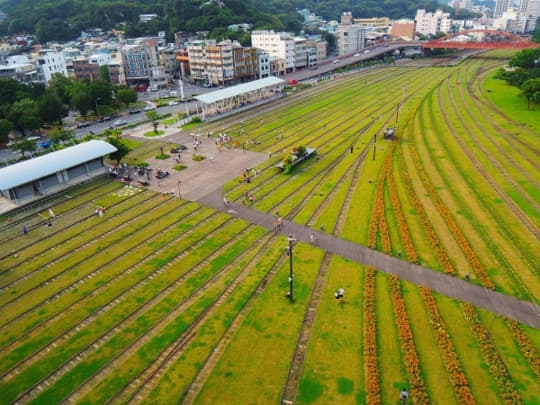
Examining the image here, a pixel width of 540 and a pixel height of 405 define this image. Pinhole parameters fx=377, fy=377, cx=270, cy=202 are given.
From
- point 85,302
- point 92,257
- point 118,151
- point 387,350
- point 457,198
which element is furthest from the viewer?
point 118,151

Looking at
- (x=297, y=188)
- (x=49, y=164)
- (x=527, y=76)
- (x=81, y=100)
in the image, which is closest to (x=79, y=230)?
(x=49, y=164)

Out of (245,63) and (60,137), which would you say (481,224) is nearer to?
(60,137)

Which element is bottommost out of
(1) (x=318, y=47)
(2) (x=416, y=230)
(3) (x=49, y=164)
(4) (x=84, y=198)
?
(2) (x=416, y=230)

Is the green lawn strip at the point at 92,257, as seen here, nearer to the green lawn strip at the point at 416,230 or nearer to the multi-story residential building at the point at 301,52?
the green lawn strip at the point at 416,230

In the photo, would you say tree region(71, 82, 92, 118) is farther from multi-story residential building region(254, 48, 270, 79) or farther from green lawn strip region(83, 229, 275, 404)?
green lawn strip region(83, 229, 275, 404)

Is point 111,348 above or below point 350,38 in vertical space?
below

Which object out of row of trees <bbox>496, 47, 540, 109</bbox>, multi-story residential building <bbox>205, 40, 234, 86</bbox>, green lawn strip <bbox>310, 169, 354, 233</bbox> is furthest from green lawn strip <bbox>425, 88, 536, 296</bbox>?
multi-story residential building <bbox>205, 40, 234, 86</bbox>

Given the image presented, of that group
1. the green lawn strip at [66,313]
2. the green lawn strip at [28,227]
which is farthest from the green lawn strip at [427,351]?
the green lawn strip at [28,227]
